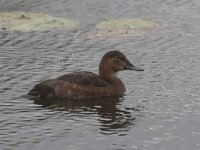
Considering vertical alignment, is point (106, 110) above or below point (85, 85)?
below

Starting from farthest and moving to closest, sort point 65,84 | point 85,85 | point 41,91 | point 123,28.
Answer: point 123,28 → point 85,85 → point 65,84 → point 41,91

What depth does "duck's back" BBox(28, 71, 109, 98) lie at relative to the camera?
16.1 meters

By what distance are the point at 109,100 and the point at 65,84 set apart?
3.58 ft

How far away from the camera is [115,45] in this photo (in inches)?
837

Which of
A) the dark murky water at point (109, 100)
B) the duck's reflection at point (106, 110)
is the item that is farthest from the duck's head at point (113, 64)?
the duck's reflection at point (106, 110)

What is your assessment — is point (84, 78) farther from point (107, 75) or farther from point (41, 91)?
point (41, 91)

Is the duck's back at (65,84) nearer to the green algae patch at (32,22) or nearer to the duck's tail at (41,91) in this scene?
the duck's tail at (41,91)

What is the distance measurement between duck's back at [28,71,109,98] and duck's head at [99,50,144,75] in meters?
0.48

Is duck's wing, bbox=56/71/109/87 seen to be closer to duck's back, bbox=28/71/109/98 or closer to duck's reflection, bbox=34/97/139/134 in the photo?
duck's back, bbox=28/71/109/98

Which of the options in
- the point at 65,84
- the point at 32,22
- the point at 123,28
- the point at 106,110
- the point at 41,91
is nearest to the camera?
the point at 106,110

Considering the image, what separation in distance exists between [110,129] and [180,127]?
4.51ft

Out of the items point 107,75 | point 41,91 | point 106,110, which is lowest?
point 106,110

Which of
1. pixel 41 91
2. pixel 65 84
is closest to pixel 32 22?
pixel 65 84

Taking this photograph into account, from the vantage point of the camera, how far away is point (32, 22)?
2434 centimetres
